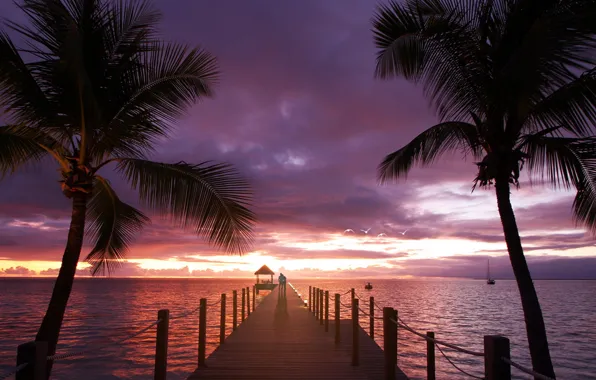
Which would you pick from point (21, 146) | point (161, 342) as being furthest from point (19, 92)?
point (161, 342)

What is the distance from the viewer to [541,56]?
20.2ft

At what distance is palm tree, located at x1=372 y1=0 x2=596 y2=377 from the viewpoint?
6.91m

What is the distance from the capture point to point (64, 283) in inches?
281

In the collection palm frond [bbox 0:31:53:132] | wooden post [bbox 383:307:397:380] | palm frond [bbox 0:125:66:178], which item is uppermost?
palm frond [bbox 0:31:53:132]

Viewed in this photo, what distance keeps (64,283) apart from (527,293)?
23.5 feet

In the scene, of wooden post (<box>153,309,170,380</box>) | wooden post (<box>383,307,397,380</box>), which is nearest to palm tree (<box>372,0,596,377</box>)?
wooden post (<box>383,307,397,380</box>)

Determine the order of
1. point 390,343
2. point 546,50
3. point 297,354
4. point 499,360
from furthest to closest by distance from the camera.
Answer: point 297,354, point 390,343, point 546,50, point 499,360

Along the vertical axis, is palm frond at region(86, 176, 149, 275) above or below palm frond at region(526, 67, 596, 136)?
below

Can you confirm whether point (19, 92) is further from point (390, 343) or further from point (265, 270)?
point (265, 270)

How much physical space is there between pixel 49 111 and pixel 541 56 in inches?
282

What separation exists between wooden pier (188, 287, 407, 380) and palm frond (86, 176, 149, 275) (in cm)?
309

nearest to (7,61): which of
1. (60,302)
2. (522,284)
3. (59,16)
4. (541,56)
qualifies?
(59,16)

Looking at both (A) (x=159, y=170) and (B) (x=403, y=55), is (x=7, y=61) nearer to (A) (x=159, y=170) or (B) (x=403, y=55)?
(A) (x=159, y=170)

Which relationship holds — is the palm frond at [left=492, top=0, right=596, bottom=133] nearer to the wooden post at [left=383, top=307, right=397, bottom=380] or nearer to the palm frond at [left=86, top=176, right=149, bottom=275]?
the wooden post at [left=383, top=307, right=397, bottom=380]
